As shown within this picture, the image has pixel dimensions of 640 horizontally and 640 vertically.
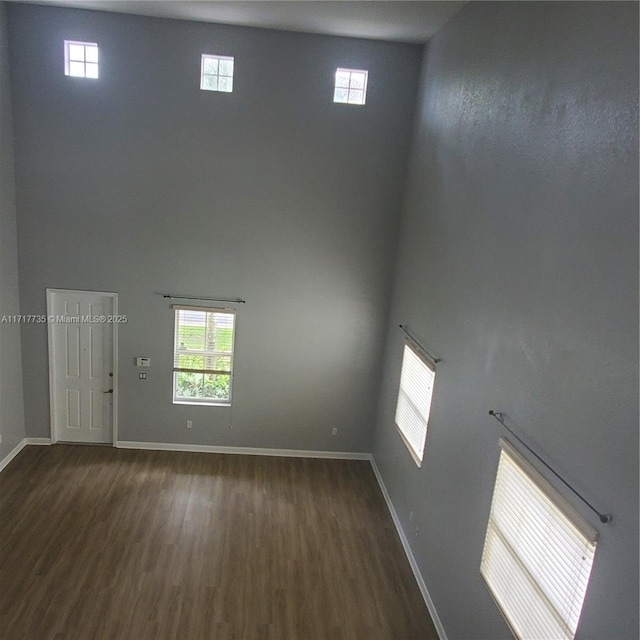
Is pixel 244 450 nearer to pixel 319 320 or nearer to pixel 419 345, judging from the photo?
pixel 319 320

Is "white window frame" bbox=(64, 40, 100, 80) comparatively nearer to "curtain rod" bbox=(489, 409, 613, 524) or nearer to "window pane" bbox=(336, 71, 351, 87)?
"window pane" bbox=(336, 71, 351, 87)

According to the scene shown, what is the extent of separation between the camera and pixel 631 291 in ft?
8.42

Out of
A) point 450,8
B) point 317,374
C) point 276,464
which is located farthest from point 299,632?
point 450,8

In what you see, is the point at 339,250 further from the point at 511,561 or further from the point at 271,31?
the point at 511,561

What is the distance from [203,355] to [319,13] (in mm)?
4635

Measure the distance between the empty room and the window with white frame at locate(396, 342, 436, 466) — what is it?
5 centimetres

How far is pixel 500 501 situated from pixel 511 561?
41 cm

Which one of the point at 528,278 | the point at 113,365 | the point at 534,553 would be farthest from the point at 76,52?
the point at 534,553

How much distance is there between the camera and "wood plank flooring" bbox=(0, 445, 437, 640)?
4.75m

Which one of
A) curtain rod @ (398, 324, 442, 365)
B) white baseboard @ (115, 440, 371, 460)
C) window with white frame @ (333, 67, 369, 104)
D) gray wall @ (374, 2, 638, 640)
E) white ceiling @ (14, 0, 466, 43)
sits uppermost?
white ceiling @ (14, 0, 466, 43)

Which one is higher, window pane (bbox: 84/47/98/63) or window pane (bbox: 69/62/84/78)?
window pane (bbox: 84/47/98/63)

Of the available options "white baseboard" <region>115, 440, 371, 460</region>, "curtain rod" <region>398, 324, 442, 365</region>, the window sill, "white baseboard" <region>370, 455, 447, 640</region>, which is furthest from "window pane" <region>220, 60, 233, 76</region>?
"white baseboard" <region>370, 455, 447, 640</region>

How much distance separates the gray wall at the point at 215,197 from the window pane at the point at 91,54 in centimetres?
12

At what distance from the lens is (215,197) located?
267 inches
